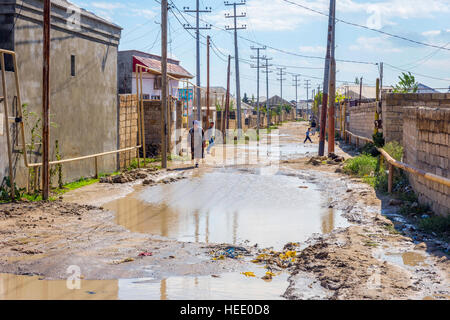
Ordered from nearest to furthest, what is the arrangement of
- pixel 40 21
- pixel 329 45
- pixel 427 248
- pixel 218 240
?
pixel 427 248, pixel 218 240, pixel 40 21, pixel 329 45

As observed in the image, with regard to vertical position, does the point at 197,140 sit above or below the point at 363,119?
below

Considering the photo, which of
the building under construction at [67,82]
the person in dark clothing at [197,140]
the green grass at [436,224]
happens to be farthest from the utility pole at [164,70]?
the green grass at [436,224]

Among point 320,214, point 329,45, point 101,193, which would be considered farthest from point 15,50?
point 329,45

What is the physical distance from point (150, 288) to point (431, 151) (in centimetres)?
632

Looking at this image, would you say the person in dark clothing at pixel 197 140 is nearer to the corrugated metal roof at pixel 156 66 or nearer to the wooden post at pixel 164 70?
the wooden post at pixel 164 70

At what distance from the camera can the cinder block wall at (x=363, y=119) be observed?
2570cm

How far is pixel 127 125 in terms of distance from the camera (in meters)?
19.4

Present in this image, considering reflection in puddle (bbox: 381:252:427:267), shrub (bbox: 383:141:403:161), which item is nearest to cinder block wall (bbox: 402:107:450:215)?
reflection in puddle (bbox: 381:252:427:267)

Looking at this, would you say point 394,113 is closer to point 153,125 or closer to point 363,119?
point 153,125

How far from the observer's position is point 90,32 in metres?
16.4

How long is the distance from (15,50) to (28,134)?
2036 mm

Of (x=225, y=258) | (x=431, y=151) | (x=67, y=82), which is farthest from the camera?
(x=67, y=82)

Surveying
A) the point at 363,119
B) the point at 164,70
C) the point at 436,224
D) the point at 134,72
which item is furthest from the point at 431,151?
the point at 134,72
